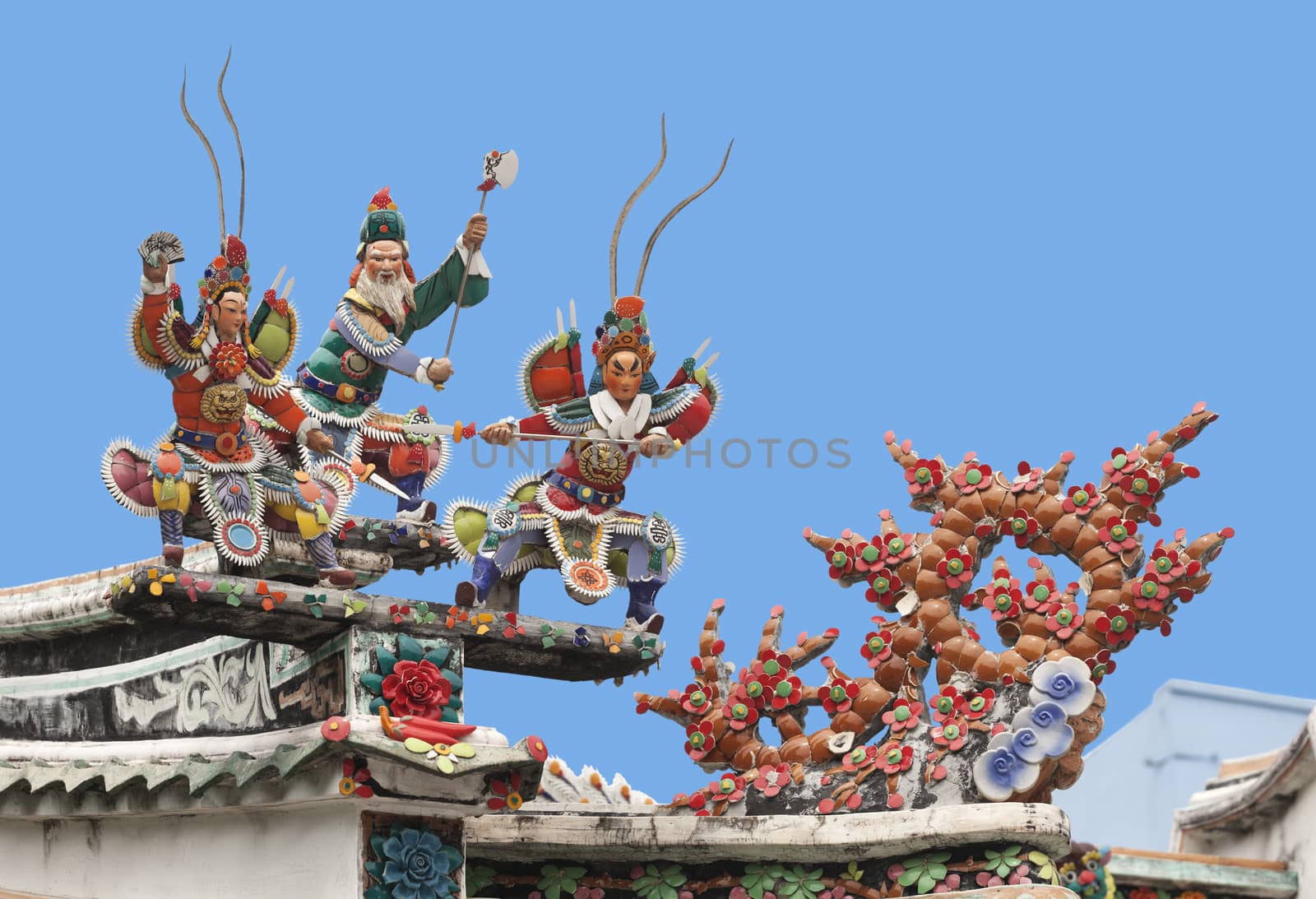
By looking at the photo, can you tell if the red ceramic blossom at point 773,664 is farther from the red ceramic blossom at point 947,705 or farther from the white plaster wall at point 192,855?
the white plaster wall at point 192,855

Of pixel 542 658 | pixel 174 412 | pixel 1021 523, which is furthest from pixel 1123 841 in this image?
pixel 174 412

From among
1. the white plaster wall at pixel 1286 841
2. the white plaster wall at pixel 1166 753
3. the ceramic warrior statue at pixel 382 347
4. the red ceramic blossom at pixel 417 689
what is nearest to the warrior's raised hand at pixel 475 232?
the ceramic warrior statue at pixel 382 347

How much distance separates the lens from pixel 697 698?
1238cm

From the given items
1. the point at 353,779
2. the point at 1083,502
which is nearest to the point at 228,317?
the point at 353,779

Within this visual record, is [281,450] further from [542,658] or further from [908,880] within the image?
[908,880]

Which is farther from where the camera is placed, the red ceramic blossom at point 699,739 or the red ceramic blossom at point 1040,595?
the red ceramic blossom at point 699,739

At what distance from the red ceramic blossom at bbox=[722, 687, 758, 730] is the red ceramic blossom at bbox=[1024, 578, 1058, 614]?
1570 mm

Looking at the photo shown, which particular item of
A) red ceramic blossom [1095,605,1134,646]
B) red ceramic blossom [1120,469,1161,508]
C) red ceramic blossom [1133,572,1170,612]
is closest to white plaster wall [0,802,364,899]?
red ceramic blossom [1095,605,1134,646]

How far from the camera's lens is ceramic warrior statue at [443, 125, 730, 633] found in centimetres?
1095

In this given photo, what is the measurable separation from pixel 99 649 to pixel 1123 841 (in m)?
11.6

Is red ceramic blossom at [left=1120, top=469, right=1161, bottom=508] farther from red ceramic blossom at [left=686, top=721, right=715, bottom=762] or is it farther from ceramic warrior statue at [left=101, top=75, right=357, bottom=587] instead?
ceramic warrior statue at [left=101, top=75, right=357, bottom=587]

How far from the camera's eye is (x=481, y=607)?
10734 millimetres

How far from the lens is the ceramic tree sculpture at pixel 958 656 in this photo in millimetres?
11320

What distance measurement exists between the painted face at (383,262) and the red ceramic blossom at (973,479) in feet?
10.5
